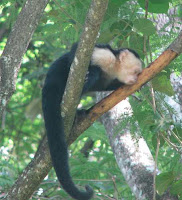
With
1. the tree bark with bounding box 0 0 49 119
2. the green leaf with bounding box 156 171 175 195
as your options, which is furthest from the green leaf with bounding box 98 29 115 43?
the green leaf with bounding box 156 171 175 195

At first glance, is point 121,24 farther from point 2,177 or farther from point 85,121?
point 2,177

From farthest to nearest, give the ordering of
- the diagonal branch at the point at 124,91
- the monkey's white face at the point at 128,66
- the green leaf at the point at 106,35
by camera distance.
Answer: the monkey's white face at the point at 128,66, the green leaf at the point at 106,35, the diagonal branch at the point at 124,91

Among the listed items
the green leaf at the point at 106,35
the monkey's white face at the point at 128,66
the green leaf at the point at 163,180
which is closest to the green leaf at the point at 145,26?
the green leaf at the point at 106,35

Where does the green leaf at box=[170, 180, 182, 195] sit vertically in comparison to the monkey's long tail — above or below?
below

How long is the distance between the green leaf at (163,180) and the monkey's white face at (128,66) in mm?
766

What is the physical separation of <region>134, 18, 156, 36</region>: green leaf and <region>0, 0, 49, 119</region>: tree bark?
2.15 ft

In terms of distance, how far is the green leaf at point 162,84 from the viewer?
9.35ft

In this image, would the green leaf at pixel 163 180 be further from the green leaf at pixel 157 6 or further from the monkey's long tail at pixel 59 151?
the green leaf at pixel 157 6

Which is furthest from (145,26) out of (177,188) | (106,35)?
(177,188)

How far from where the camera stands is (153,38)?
9.91ft

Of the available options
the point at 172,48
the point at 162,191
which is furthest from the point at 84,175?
the point at 172,48

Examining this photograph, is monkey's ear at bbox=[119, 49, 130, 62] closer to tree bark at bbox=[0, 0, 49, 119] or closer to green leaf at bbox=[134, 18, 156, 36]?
green leaf at bbox=[134, 18, 156, 36]

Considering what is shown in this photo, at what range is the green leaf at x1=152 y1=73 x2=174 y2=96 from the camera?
9.35ft

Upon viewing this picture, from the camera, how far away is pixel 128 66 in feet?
10.9
